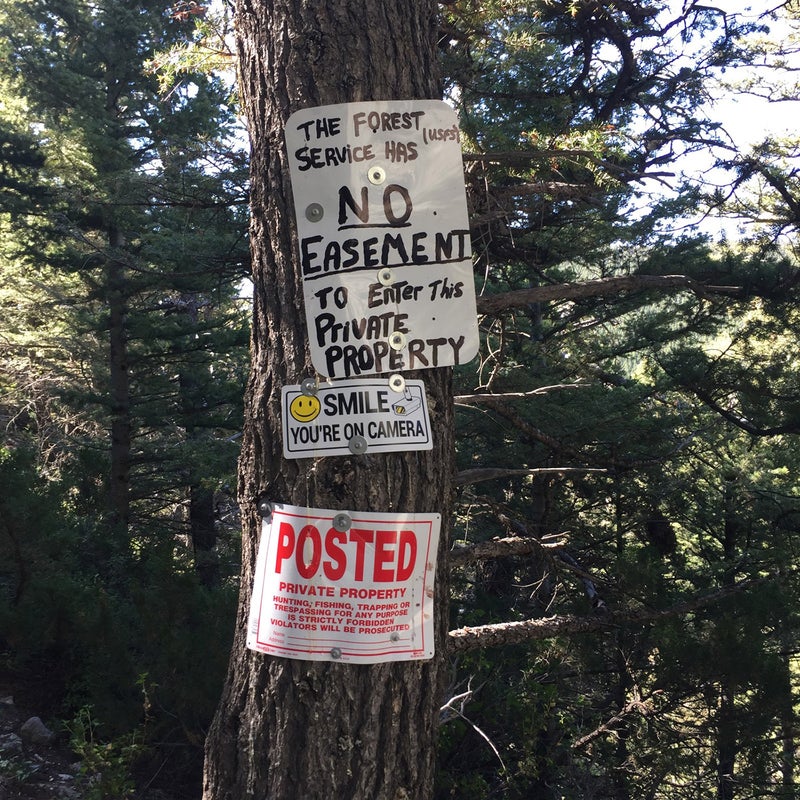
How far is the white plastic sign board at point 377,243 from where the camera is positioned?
1922 mm

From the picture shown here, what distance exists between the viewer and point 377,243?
195cm

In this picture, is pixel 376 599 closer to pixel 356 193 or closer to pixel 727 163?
pixel 356 193

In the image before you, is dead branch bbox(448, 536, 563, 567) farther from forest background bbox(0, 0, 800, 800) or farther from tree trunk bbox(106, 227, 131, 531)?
tree trunk bbox(106, 227, 131, 531)

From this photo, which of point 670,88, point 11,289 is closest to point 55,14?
point 11,289

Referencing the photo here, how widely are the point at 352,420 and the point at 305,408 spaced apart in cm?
12

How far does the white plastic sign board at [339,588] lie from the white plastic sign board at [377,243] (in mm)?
389

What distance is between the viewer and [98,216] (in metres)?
11.1

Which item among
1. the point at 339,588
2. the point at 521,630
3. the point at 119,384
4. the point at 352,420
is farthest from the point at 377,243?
the point at 119,384

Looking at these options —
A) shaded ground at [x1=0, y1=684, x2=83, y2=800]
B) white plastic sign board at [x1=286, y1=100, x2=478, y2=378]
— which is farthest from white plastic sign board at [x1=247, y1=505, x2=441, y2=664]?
shaded ground at [x1=0, y1=684, x2=83, y2=800]

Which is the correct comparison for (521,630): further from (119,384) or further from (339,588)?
(119,384)

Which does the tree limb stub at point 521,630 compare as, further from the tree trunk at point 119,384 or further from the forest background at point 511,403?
the tree trunk at point 119,384

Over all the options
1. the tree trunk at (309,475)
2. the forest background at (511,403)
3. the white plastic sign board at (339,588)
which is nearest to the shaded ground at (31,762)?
the forest background at (511,403)

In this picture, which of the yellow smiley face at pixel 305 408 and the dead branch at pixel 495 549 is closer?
the yellow smiley face at pixel 305 408

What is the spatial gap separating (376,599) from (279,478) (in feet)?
1.26
